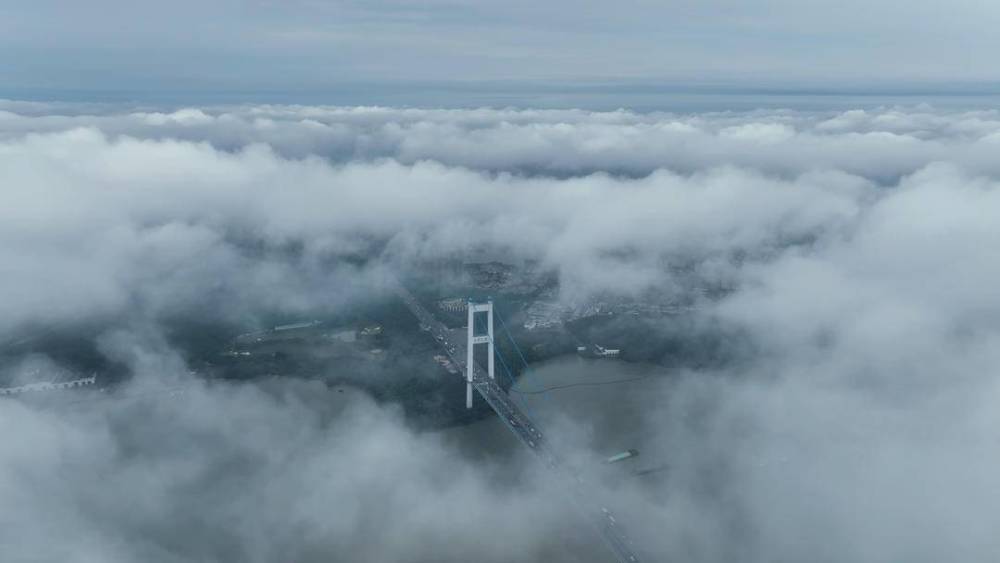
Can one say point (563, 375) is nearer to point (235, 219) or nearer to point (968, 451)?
point (968, 451)

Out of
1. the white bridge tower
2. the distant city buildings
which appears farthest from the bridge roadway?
the distant city buildings

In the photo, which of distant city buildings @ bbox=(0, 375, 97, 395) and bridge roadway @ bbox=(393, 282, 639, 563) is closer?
bridge roadway @ bbox=(393, 282, 639, 563)

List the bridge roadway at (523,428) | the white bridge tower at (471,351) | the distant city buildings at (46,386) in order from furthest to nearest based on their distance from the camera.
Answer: the white bridge tower at (471,351)
the distant city buildings at (46,386)
the bridge roadway at (523,428)

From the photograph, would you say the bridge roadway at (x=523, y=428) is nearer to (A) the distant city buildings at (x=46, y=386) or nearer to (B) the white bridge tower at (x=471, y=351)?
(B) the white bridge tower at (x=471, y=351)

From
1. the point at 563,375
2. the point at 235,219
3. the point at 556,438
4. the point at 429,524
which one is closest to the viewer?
the point at 429,524

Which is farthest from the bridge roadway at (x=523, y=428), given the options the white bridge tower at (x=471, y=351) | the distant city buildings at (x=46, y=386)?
the distant city buildings at (x=46, y=386)

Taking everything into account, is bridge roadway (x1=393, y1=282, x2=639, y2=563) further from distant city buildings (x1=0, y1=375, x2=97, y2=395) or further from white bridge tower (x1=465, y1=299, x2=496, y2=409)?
distant city buildings (x1=0, y1=375, x2=97, y2=395)

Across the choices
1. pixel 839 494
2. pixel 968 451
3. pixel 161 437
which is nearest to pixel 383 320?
pixel 161 437

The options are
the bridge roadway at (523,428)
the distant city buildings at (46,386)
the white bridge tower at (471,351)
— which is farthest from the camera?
the white bridge tower at (471,351)
